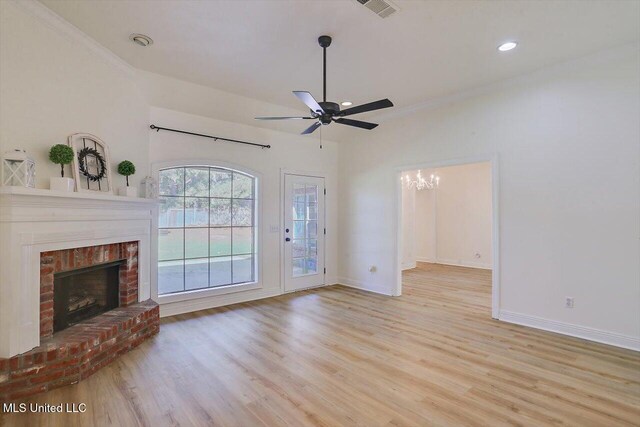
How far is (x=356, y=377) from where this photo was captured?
2.69 metres

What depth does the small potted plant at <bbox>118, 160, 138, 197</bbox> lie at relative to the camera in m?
3.54

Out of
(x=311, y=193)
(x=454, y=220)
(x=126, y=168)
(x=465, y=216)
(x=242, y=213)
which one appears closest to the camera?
(x=126, y=168)

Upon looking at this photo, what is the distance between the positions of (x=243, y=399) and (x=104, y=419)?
3.04 ft

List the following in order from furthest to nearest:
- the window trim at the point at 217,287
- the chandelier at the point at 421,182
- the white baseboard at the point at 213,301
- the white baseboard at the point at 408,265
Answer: the chandelier at the point at 421,182
the white baseboard at the point at 408,265
the white baseboard at the point at 213,301
the window trim at the point at 217,287

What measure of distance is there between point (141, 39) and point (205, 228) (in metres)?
2.56

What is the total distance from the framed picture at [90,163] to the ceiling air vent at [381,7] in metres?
2.94

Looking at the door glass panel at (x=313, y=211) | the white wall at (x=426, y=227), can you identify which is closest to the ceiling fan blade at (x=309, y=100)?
the door glass panel at (x=313, y=211)

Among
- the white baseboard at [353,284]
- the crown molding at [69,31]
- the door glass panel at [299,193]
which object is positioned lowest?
the white baseboard at [353,284]

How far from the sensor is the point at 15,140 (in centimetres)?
252

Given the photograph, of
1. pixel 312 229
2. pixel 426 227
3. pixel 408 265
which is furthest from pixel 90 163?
pixel 426 227

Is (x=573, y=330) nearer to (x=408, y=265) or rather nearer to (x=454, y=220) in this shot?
(x=408, y=265)

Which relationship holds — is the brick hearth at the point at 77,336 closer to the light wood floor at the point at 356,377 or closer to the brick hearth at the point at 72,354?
the brick hearth at the point at 72,354

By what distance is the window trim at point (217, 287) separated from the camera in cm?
420

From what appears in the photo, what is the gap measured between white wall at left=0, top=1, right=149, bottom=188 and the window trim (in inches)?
27.7
